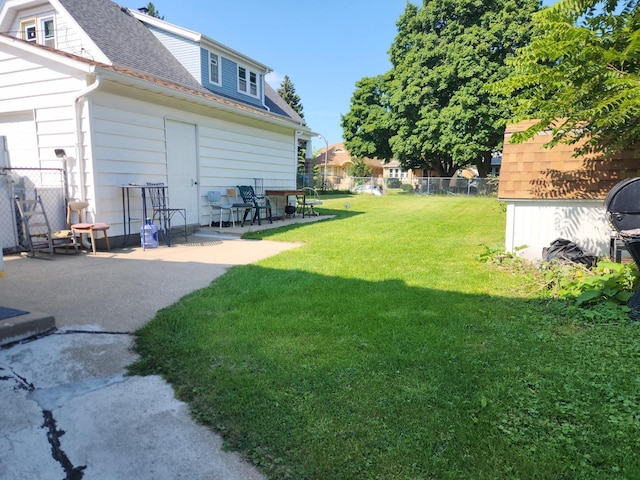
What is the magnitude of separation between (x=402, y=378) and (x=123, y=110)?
277 inches

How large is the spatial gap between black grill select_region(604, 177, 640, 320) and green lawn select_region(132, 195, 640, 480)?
75 cm

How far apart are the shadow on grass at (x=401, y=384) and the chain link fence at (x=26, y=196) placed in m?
4.35

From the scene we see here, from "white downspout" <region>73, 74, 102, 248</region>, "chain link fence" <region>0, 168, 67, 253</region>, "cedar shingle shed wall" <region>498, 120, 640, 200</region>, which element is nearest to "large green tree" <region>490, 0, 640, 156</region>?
"cedar shingle shed wall" <region>498, 120, 640, 200</region>

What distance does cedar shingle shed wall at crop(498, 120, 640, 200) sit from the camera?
17.5 feet

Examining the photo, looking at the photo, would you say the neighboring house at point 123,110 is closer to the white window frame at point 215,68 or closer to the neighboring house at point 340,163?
the white window frame at point 215,68

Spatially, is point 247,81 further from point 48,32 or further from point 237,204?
point 237,204

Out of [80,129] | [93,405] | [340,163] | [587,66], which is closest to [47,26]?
[80,129]

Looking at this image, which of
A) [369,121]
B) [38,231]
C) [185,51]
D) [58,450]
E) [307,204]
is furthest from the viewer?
[369,121]

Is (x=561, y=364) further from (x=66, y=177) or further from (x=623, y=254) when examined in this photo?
(x=66, y=177)

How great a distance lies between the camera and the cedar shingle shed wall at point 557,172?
5328 millimetres

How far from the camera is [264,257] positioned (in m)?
6.48

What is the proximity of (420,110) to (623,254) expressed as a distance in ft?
77.4

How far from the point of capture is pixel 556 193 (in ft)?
18.3

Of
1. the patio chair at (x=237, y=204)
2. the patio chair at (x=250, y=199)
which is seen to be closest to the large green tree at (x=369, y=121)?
the patio chair at (x=250, y=199)
